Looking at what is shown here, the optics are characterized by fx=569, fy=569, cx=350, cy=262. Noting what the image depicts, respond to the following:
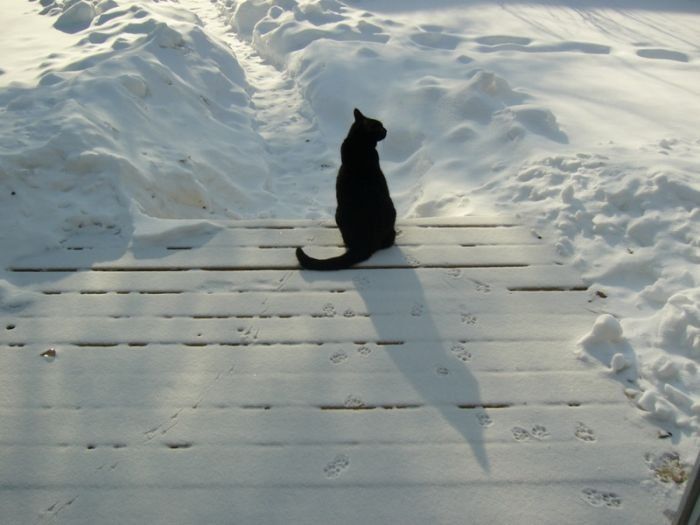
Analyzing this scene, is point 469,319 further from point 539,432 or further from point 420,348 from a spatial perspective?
point 539,432

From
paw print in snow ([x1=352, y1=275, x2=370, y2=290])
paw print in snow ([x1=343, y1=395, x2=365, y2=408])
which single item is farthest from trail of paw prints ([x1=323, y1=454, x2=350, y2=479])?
paw print in snow ([x1=352, y1=275, x2=370, y2=290])

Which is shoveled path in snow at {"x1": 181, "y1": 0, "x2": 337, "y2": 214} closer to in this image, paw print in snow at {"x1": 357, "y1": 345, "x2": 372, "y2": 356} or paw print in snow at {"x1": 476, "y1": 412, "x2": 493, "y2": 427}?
paw print in snow at {"x1": 357, "y1": 345, "x2": 372, "y2": 356}

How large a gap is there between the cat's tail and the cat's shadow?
0.03 metres

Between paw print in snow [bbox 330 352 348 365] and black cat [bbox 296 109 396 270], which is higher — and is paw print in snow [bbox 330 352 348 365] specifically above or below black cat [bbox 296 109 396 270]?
below

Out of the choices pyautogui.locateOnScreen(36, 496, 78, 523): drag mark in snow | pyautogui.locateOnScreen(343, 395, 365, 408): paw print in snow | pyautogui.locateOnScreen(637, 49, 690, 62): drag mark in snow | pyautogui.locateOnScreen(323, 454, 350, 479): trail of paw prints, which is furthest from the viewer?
pyautogui.locateOnScreen(637, 49, 690, 62): drag mark in snow

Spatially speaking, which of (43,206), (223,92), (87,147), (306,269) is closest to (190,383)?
(306,269)

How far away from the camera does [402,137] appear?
4.41 metres

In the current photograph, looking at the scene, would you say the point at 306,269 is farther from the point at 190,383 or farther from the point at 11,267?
the point at 11,267

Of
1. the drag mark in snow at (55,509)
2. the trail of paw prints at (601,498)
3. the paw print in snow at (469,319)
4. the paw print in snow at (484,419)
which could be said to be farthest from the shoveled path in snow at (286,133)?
the trail of paw prints at (601,498)

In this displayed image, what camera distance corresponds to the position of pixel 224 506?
5.20 feet

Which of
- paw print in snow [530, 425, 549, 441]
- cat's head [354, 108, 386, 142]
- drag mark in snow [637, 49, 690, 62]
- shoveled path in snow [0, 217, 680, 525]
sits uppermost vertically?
cat's head [354, 108, 386, 142]

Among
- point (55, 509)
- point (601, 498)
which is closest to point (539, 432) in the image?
point (601, 498)

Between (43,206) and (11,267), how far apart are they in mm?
456

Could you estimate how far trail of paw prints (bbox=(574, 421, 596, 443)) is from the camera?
1783mm
